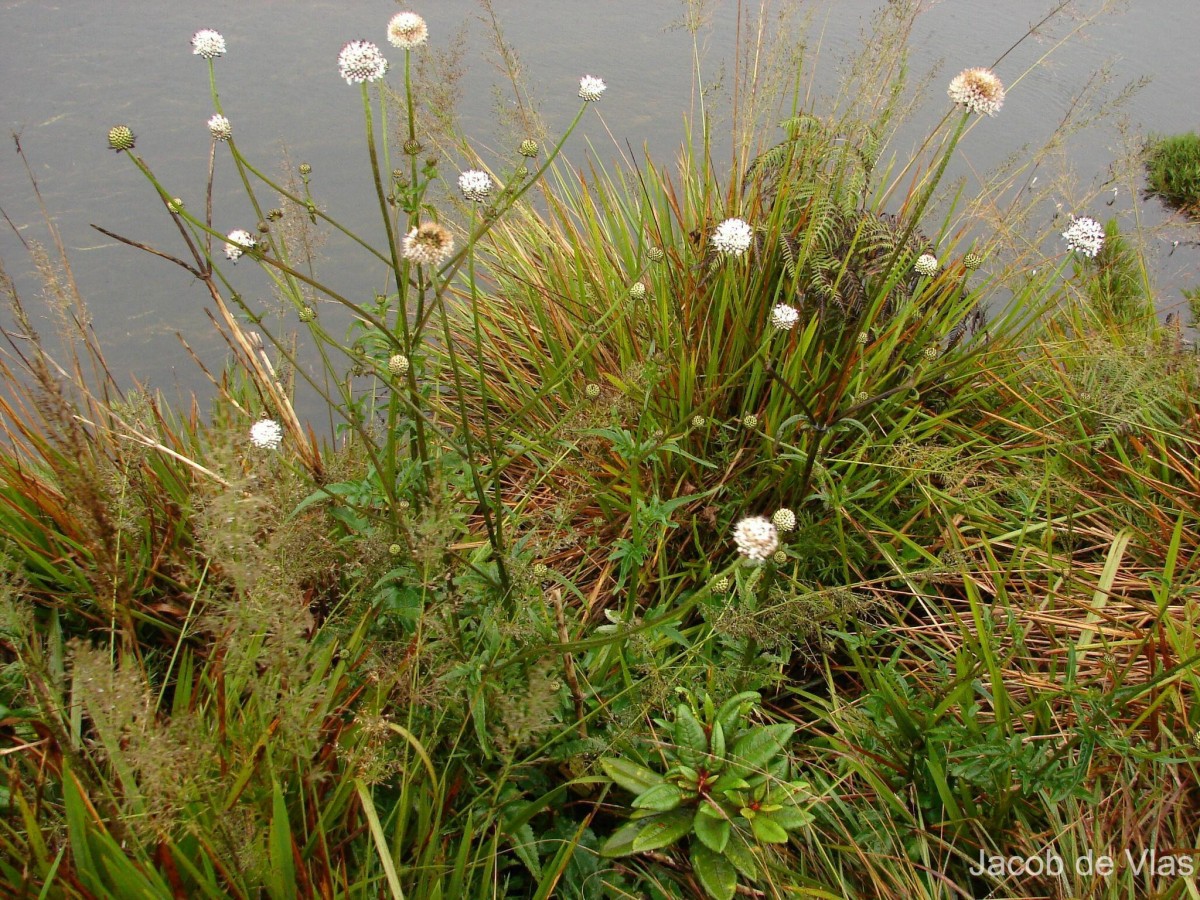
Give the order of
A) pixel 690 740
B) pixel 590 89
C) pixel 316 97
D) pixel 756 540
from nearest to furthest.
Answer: pixel 756 540
pixel 690 740
pixel 590 89
pixel 316 97

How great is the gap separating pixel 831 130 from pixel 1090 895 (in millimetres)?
Result: 2202

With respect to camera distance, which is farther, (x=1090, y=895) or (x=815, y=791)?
(x=815, y=791)

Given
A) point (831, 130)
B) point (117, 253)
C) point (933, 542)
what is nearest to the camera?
point (933, 542)

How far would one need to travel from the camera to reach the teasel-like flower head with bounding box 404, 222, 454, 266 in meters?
1.35

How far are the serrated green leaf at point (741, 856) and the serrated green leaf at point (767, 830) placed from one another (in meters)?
0.03

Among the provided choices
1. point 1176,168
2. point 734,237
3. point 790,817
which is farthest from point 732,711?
point 1176,168

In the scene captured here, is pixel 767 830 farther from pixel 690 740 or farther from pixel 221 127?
pixel 221 127

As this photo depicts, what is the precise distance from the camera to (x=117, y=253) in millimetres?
3672

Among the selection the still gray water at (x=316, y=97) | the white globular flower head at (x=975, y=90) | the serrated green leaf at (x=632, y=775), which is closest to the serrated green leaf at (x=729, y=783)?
the serrated green leaf at (x=632, y=775)

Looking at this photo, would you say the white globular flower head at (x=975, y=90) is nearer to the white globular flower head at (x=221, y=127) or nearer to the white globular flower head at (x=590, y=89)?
the white globular flower head at (x=590, y=89)

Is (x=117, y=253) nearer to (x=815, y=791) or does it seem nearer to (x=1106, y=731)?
(x=815, y=791)

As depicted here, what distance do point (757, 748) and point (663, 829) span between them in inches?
9.8

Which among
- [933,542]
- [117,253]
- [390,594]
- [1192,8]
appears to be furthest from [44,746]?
[1192,8]

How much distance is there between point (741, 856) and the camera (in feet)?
5.04
